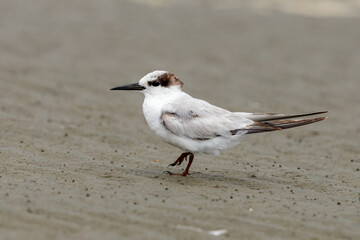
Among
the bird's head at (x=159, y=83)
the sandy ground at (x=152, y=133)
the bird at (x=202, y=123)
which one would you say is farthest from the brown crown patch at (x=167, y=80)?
the sandy ground at (x=152, y=133)

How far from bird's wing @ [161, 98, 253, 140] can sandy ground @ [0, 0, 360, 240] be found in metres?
0.48

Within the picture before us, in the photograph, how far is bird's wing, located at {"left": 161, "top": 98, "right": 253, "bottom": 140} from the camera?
21.3 feet

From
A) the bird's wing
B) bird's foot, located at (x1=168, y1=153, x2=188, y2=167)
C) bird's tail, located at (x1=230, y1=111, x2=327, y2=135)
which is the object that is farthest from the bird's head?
bird's tail, located at (x1=230, y1=111, x2=327, y2=135)

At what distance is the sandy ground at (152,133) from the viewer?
5.11m

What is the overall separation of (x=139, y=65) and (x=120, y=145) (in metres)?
4.55

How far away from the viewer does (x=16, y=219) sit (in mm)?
4738

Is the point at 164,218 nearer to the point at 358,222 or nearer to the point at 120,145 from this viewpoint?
the point at 358,222

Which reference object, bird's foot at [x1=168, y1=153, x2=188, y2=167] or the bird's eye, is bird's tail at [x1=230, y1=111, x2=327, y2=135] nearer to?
bird's foot at [x1=168, y1=153, x2=188, y2=167]

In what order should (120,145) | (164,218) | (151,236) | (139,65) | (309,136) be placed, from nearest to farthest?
(151,236)
(164,218)
(120,145)
(309,136)
(139,65)

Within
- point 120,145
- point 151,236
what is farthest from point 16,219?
point 120,145

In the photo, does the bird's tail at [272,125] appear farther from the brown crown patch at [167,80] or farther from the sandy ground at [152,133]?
the brown crown patch at [167,80]

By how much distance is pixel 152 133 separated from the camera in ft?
28.9

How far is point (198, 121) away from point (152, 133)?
93.0 inches

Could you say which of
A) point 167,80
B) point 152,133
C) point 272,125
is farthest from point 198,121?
point 152,133
